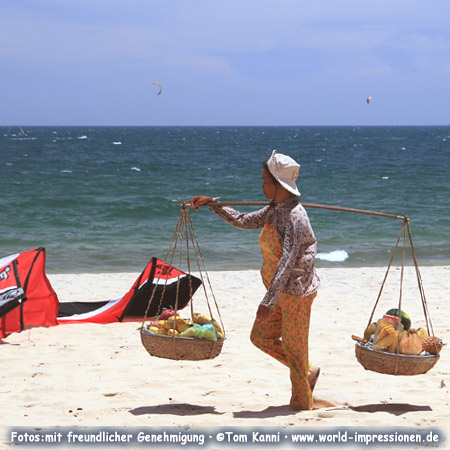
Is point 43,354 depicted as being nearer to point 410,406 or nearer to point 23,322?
point 23,322

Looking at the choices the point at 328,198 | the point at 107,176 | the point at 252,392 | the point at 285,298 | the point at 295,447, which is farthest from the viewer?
the point at 107,176

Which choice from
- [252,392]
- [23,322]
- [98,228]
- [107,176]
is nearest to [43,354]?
[23,322]

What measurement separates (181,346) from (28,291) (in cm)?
311

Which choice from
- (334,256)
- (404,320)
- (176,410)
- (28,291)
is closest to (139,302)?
(28,291)

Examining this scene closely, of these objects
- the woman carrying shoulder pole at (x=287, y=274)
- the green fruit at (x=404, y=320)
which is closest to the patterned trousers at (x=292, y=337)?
the woman carrying shoulder pole at (x=287, y=274)

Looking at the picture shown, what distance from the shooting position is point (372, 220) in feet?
63.6

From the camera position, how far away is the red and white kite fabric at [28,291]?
6.79 metres

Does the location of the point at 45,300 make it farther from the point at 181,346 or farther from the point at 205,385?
the point at 181,346

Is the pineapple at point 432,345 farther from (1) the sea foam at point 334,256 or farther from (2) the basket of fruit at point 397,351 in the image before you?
(1) the sea foam at point 334,256

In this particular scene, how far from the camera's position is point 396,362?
4371mm

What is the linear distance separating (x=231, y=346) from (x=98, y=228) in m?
12.6

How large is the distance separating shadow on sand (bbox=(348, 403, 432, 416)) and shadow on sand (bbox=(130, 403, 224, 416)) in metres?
0.96

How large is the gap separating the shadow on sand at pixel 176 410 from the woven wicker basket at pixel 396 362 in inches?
→ 40.5

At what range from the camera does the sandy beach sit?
14.2 ft
